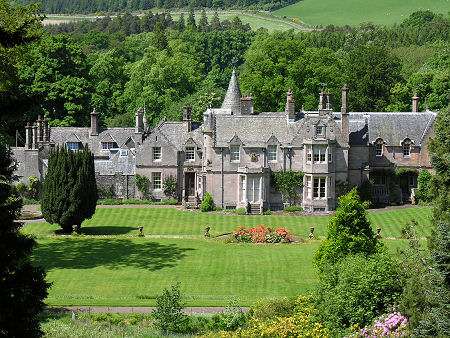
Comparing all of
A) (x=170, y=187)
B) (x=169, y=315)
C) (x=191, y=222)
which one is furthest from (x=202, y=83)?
(x=169, y=315)

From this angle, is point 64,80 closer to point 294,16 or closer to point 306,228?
point 306,228

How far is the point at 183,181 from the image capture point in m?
60.2

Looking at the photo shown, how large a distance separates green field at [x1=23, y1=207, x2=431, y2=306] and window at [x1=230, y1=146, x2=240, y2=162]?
6.25 metres

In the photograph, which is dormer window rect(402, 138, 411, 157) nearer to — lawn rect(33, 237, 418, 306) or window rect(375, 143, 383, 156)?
window rect(375, 143, 383, 156)

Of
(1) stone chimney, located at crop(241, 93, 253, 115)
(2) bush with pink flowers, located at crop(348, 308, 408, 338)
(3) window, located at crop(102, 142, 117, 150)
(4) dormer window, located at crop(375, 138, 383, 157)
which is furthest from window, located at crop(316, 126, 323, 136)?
(2) bush with pink flowers, located at crop(348, 308, 408, 338)

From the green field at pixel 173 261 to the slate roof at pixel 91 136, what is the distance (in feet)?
44.4

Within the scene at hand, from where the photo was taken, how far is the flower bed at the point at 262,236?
146ft

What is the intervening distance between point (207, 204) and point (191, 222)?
17.1 ft

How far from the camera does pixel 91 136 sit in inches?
2571

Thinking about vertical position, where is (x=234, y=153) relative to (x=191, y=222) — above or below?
above

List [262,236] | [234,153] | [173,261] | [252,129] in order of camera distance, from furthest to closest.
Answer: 1. [252,129]
2. [234,153]
3. [262,236]
4. [173,261]

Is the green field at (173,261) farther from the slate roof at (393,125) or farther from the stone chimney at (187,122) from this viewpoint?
the stone chimney at (187,122)

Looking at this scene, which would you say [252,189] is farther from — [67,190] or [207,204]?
[67,190]

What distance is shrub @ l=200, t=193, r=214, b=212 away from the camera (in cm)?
5597
